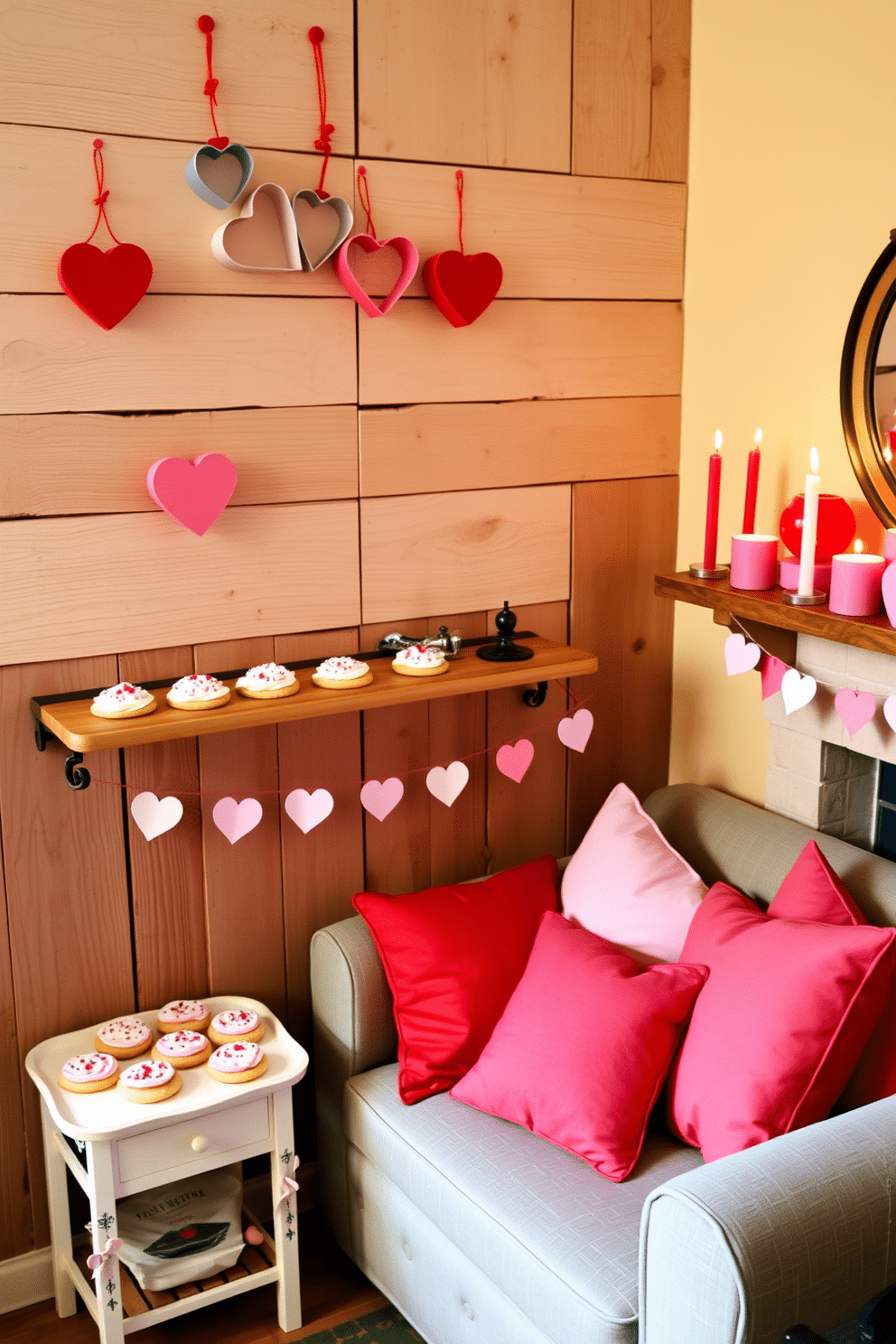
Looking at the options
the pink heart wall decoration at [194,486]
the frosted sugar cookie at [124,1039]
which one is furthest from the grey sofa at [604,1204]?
the pink heart wall decoration at [194,486]

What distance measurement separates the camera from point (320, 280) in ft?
7.02

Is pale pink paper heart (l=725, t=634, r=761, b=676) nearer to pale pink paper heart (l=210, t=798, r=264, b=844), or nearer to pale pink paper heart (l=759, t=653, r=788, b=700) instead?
pale pink paper heart (l=759, t=653, r=788, b=700)

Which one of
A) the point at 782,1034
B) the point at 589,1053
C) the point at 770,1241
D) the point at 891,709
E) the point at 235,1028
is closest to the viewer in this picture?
the point at 770,1241

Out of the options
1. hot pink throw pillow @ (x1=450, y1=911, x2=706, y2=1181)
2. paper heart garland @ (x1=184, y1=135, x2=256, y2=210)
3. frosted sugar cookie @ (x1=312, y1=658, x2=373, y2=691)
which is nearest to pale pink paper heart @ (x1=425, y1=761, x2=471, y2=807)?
frosted sugar cookie @ (x1=312, y1=658, x2=373, y2=691)

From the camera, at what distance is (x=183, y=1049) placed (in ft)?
6.72

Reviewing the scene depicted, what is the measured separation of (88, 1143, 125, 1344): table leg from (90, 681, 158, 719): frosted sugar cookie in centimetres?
67

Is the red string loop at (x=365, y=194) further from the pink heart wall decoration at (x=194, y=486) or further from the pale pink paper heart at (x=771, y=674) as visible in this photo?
the pale pink paper heart at (x=771, y=674)

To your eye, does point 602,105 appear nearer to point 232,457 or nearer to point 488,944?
point 232,457

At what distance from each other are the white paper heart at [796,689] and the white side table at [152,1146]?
42.1 inches

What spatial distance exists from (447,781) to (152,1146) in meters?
0.83

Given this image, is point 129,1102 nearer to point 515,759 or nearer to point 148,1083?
point 148,1083

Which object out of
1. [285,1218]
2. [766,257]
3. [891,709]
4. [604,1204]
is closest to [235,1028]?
[285,1218]

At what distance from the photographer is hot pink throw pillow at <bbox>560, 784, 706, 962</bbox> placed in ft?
7.08

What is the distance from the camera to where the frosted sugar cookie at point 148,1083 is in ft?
6.33
